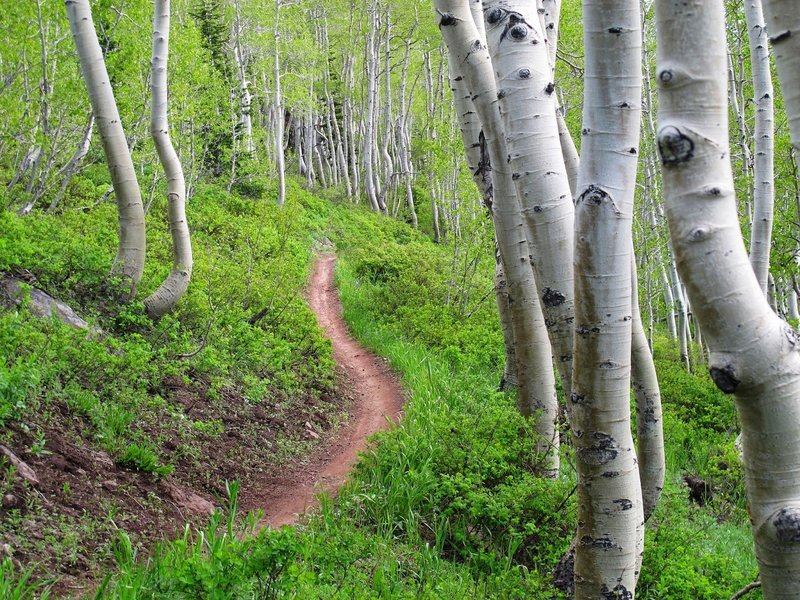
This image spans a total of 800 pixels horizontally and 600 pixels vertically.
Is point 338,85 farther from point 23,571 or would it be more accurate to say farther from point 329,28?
point 23,571

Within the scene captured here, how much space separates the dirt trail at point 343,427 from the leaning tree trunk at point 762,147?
463 cm

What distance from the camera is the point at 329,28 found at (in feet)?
99.9

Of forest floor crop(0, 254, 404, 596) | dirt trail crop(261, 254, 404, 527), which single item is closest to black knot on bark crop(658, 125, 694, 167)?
forest floor crop(0, 254, 404, 596)

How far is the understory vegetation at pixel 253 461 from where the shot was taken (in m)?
3.64

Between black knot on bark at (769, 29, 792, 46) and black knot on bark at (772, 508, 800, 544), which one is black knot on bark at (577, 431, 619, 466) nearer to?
black knot on bark at (772, 508, 800, 544)

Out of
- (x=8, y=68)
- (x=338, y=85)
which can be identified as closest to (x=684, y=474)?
(x=8, y=68)

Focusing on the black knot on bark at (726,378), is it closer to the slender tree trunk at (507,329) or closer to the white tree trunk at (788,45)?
the white tree trunk at (788,45)

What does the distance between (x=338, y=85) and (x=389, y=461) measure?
27541mm

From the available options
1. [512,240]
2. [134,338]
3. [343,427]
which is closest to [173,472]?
[134,338]

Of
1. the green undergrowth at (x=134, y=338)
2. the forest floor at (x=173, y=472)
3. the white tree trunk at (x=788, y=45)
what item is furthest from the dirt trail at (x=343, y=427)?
the white tree trunk at (x=788, y=45)

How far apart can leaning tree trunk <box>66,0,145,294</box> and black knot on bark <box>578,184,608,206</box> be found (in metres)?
6.42

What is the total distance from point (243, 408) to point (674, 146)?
610 centimetres

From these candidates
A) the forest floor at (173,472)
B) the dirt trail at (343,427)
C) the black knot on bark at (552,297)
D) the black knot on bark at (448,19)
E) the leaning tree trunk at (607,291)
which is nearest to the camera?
the leaning tree trunk at (607,291)

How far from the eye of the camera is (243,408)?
6957mm
